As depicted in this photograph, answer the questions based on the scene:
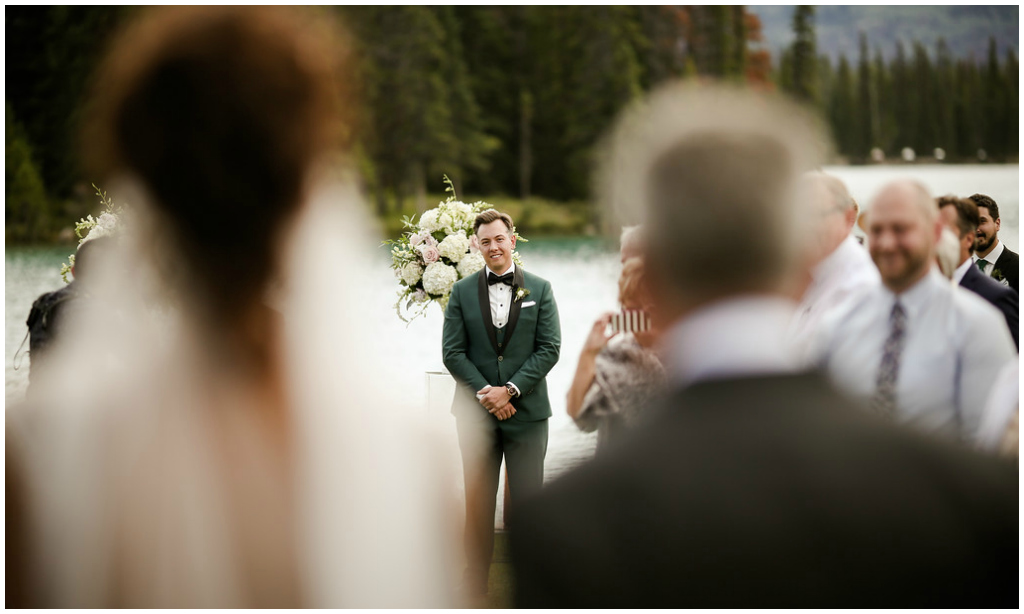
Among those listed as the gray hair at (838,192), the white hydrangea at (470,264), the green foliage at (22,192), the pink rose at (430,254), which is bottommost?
the white hydrangea at (470,264)

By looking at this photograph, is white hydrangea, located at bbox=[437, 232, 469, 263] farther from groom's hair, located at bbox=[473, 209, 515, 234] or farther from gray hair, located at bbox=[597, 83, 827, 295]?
gray hair, located at bbox=[597, 83, 827, 295]

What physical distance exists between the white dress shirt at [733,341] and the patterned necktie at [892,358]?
1358 mm

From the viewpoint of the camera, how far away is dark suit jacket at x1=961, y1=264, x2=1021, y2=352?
2.98m

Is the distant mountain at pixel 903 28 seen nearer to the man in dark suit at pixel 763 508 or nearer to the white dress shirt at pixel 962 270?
the white dress shirt at pixel 962 270

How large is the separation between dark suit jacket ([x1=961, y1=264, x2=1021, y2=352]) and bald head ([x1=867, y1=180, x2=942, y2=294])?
0.91 meters

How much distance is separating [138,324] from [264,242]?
20cm

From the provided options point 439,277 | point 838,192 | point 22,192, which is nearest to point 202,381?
point 838,192

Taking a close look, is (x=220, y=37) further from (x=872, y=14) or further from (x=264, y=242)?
(x=872, y=14)

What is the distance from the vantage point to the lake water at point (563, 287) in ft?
14.8

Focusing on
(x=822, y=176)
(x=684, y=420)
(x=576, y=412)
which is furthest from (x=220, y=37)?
(x=576, y=412)

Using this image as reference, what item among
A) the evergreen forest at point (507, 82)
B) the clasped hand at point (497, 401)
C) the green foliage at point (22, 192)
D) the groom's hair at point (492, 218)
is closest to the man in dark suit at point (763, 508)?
the clasped hand at point (497, 401)

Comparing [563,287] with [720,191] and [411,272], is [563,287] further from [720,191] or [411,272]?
[720,191]

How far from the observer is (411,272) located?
5082 millimetres

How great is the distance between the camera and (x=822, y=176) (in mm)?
2592
